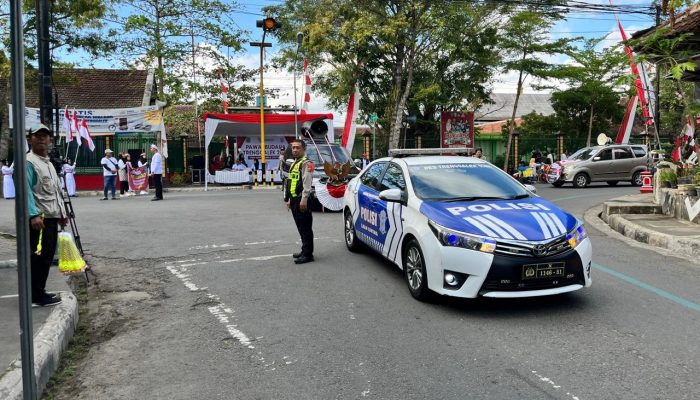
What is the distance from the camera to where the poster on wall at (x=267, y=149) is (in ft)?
86.1

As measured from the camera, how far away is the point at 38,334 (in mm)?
4496

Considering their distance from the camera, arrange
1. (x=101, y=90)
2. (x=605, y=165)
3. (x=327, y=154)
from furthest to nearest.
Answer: (x=101, y=90)
(x=605, y=165)
(x=327, y=154)

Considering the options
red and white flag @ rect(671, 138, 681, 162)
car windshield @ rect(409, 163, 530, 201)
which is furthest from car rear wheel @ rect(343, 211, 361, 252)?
red and white flag @ rect(671, 138, 681, 162)

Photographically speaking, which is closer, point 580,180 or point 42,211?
point 42,211

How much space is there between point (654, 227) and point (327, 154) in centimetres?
833

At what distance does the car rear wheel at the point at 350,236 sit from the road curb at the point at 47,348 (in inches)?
154

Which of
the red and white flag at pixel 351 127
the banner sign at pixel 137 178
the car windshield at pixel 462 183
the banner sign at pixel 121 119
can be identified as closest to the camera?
the car windshield at pixel 462 183

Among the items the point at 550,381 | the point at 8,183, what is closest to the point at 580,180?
the point at 550,381

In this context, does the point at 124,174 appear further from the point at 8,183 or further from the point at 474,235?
the point at 474,235

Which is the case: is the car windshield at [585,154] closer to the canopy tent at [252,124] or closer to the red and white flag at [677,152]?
the red and white flag at [677,152]

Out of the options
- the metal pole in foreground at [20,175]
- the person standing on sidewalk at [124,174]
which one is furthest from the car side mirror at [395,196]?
the person standing on sidewalk at [124,174]

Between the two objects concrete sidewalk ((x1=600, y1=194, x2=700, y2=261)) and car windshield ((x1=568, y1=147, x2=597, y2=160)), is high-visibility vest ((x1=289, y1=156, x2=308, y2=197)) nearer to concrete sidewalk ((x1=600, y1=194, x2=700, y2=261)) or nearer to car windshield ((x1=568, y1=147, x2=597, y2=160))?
concrete sidewalk ((x1=600, y1=194, x2=700, y2=261))

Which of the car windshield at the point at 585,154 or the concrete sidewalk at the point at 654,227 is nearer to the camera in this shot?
the concrete sidewalk at the point at 654,227

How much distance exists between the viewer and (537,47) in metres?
25.5
